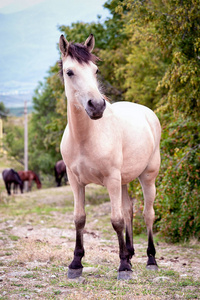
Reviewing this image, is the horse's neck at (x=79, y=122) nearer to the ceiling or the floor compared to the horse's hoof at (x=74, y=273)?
nearer to the ceiling

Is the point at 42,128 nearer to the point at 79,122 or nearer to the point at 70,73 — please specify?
the point at 79,122

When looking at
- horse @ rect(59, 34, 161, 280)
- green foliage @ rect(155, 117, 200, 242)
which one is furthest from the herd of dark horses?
horse @ rect(59, 34, 161, 280)

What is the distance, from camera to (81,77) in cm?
405

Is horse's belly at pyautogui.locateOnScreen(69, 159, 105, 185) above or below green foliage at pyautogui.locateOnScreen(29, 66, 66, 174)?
below

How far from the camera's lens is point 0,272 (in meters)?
4.76

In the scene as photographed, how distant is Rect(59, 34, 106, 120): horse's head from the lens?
12.5 feet

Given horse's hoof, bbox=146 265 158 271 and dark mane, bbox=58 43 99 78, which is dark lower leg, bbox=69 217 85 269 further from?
dark mane, bbox=58 43 99 78

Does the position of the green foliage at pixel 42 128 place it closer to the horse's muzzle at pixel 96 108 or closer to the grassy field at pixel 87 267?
the grassy field at pixel 87 267

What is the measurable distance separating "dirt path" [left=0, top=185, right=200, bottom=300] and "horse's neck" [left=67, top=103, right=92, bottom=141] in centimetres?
170

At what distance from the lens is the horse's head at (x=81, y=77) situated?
3803 millimetres

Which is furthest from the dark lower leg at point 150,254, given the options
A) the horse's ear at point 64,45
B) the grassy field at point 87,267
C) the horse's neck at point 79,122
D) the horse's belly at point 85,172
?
the horse's ear at point 64,45

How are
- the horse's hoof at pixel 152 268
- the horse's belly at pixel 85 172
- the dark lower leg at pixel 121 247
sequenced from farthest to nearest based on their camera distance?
the horse's hoof at pixel 152 268 < the dark lower leg at pixel 121 247 < the horse's belly at pixel 85 172

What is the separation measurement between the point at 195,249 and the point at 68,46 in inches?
197

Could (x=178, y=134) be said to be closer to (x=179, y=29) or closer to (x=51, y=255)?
(x=179, y=29)
